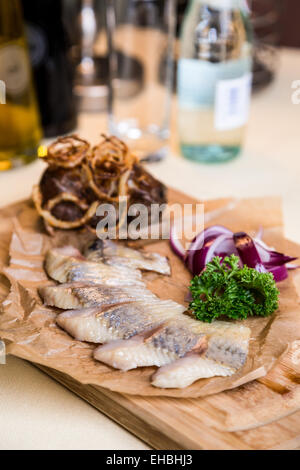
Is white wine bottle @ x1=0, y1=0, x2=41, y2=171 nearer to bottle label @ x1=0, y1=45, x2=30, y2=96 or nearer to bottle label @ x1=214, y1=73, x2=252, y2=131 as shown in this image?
bottle label @ x1=0, y1=45, x2=30, y2=96

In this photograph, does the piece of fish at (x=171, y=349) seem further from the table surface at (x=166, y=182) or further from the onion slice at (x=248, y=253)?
the onion slice at (x=248, y=253)

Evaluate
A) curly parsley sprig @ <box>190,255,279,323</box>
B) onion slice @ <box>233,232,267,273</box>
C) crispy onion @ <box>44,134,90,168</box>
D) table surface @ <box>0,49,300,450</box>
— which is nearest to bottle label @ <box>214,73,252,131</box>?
table surface @ <box>0,49,300,450</box>

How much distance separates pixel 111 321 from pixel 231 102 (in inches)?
34.1

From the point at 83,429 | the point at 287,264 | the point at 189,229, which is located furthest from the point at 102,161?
the point at 83,429

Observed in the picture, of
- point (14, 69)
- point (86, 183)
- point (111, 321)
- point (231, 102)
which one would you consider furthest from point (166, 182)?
point (111, 321)

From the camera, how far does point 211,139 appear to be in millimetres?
1703

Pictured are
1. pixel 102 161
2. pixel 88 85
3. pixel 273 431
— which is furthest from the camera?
pixel 88 85

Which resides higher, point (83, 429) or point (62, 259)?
point (62, 259)

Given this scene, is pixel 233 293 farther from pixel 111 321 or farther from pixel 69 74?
pixel 69 74

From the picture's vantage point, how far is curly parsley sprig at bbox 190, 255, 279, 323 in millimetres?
1013

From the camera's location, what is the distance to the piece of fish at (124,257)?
1.16m

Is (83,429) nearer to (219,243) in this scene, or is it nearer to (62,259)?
(62,259)

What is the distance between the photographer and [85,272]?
1.09 meters

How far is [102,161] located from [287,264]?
45cm
